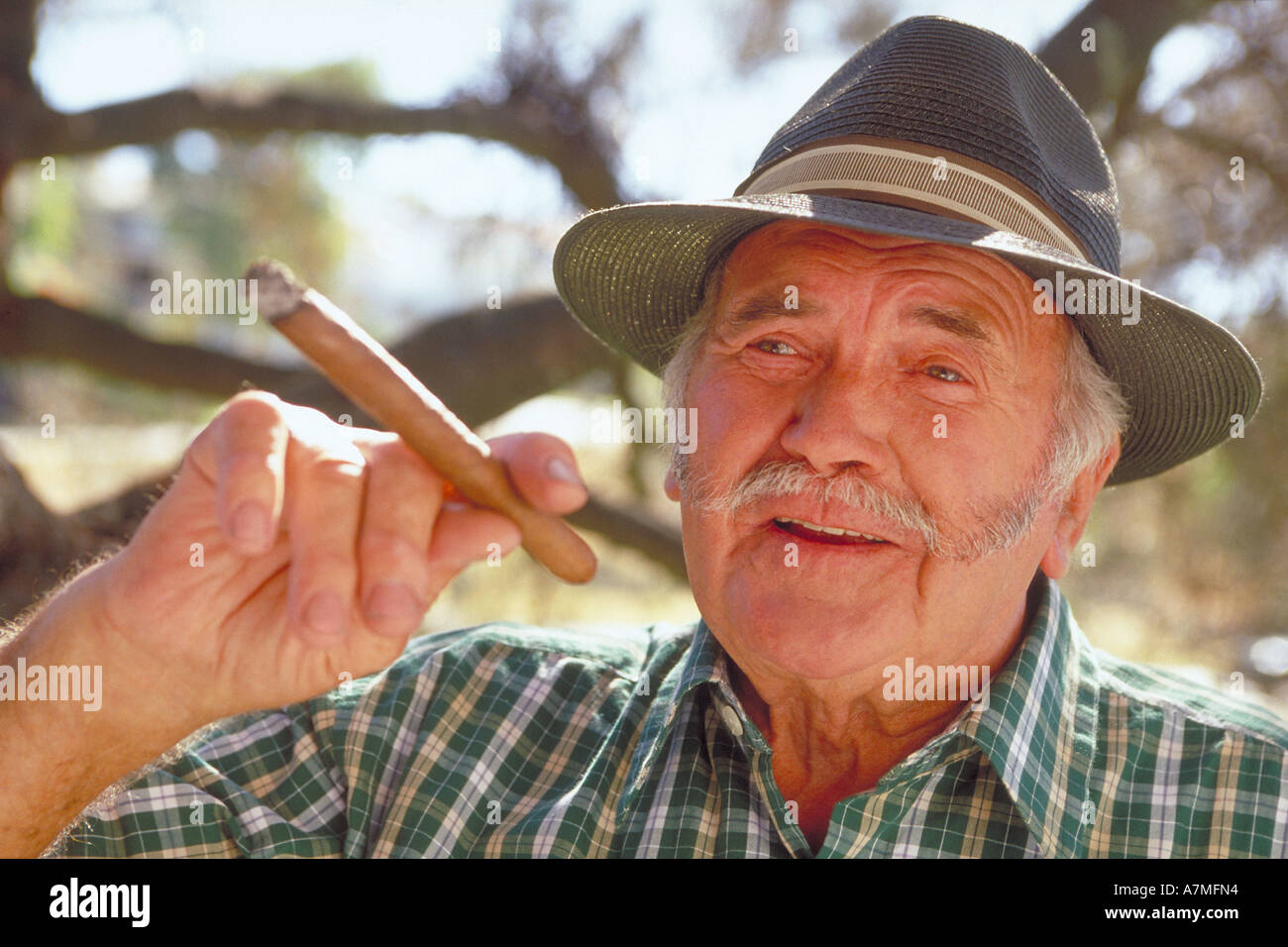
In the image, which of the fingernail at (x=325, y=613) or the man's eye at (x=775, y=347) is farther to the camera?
the man's eye at (x=775, y=347)

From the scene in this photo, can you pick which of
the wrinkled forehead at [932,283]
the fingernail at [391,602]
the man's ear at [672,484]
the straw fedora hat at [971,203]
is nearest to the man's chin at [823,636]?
the man's ear at [672,484]

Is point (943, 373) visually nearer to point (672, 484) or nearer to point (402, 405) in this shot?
point (672, 484)

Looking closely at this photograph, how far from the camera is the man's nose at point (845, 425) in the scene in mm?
1875

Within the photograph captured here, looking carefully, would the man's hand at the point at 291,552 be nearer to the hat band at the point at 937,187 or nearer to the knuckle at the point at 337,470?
the knuckle at the point at 337,470

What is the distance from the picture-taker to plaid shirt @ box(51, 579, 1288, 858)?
1.90 metres

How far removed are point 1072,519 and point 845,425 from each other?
0.61 metres

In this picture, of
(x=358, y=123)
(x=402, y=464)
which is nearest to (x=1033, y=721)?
(x=402, y=464)

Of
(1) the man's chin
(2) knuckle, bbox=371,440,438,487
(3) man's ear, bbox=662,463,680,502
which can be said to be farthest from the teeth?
(2) knuckle, bbox=371,440,438,487

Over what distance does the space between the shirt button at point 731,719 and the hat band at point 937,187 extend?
94 centimetres

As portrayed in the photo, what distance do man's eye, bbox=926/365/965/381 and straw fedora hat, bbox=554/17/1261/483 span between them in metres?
0.22

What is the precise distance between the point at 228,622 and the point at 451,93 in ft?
12.3

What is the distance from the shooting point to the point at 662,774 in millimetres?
2090
